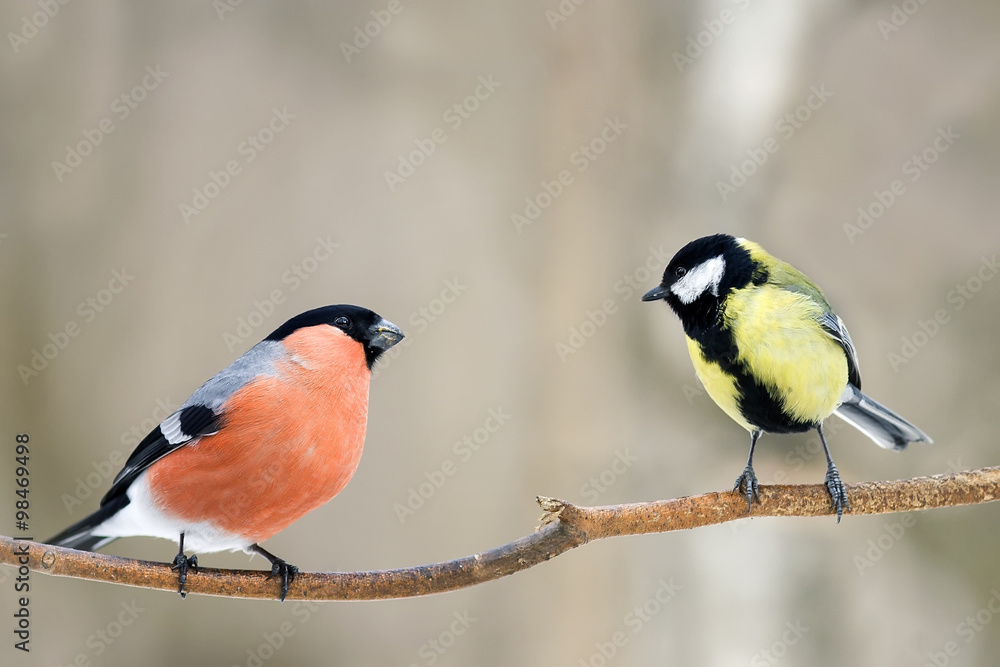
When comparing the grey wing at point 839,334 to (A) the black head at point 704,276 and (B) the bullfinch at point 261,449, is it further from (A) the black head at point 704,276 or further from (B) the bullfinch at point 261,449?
(B) the bullfinch at point 261,449

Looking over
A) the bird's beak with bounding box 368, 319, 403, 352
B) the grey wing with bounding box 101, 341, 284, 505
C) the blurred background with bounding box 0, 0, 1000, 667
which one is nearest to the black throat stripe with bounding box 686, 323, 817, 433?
the bird's beak with bounding box 368, 319, 403, 352

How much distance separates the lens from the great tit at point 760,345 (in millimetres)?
1044

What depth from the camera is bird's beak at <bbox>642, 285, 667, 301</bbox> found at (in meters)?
0.92

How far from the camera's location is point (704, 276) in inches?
40.0

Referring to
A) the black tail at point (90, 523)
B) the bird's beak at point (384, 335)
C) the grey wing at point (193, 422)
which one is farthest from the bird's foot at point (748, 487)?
the black tail at point (90, 523)

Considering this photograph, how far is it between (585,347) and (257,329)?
3.52 ft

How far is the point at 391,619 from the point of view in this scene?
2527 mm

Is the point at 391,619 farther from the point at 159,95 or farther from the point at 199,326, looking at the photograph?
the point at 159,95

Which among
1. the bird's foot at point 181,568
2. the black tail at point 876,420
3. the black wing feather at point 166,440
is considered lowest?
the bird's foot at point 181,568

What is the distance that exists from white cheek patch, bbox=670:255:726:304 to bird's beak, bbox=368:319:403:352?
0.33 metres

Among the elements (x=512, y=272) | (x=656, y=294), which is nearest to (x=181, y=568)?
(x=656, y=294)

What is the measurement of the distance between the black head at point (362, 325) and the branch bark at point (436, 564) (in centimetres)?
24

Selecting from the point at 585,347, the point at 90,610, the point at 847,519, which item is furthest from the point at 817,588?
the point at 90,610

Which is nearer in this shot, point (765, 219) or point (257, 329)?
point (257, 329)
